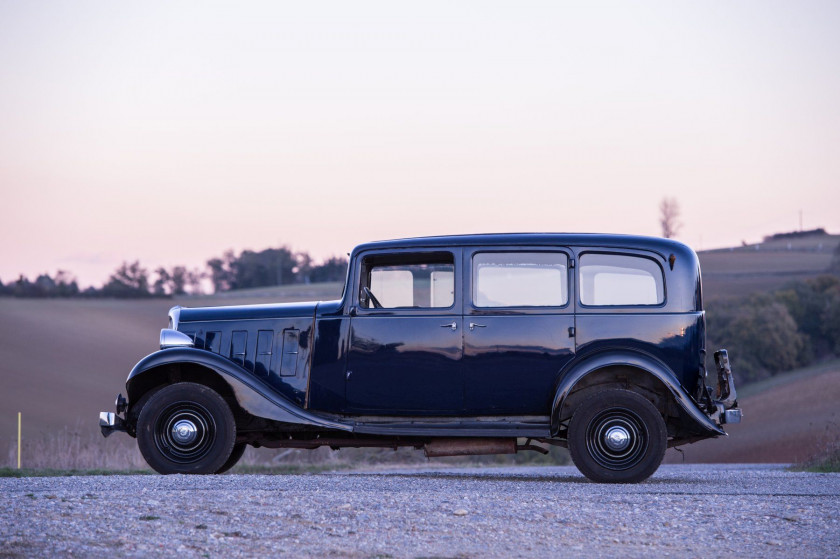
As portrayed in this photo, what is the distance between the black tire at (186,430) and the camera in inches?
374

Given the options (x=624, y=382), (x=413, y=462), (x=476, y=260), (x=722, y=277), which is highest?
(x=722, y=277)

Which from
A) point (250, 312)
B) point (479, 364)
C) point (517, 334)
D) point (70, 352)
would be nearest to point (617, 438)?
point (517, 334)

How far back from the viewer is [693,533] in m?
6.51

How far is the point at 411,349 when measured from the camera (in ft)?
31.0

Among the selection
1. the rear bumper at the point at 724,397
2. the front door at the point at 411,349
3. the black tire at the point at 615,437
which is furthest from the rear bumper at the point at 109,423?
the rear bumper at the point at 724,397

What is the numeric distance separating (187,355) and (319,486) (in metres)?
2.26

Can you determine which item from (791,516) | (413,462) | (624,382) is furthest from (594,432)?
(413,462)

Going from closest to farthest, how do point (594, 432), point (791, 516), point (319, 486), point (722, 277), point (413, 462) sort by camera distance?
point (791, 516) → point (319, 486) → point (594, 432) → point (413, 462) → point (722, 277)

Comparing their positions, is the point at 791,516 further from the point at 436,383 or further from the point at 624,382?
the point at 436,383

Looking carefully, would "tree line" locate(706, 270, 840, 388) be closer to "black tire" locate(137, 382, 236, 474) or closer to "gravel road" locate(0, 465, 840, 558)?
"black tire" locate(137, 382, 236, 474)

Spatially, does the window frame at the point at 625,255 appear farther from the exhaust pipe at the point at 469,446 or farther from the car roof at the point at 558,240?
the exhaust pipe at the point at 469,446

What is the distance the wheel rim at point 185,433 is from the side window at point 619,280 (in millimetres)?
3832

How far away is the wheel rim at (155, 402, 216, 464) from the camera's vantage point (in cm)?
956

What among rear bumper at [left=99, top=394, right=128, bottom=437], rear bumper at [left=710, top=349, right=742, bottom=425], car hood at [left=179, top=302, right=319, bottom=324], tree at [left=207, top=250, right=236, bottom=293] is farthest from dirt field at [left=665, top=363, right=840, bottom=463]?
tree at [left=207, top=250, right=236, bottom=293]
